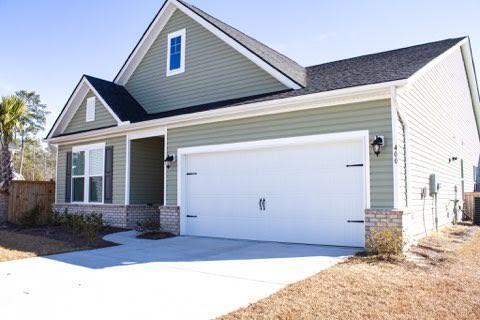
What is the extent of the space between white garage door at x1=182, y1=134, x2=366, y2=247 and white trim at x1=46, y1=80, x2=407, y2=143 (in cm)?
91

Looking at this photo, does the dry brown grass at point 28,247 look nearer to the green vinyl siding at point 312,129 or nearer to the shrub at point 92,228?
the shrub at point 92,228

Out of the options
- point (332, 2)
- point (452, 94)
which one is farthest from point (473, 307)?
point (452, 94)

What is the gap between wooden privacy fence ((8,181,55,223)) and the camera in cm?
1522

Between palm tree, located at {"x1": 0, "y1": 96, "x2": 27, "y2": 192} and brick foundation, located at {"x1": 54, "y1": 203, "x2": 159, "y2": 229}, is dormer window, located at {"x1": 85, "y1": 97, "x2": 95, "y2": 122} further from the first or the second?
palm tree, located at {"x1": 0, "y1": 96, "x2": 27, "y2": 192}

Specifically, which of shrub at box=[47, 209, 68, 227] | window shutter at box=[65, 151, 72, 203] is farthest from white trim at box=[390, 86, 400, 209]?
window shutter at box=[65, 151, 72, 203]

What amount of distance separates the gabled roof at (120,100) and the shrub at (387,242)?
27.7 ft

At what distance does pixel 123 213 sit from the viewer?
43.0 ft

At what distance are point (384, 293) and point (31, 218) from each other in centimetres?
1368

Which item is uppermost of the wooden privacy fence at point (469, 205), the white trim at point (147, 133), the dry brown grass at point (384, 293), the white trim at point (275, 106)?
the white trim at point (275, 106)

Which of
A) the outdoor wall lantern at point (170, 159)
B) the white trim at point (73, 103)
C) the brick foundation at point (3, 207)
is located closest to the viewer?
the outdoor wall lantern at point (170, 159)

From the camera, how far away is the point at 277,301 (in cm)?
499

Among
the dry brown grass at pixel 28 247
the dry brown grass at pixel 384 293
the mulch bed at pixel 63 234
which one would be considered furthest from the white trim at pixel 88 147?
the dry brown grass at pixel 384 293

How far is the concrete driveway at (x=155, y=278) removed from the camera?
4.87 m

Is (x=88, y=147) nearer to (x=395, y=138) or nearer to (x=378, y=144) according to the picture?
(x=378, y=144)
